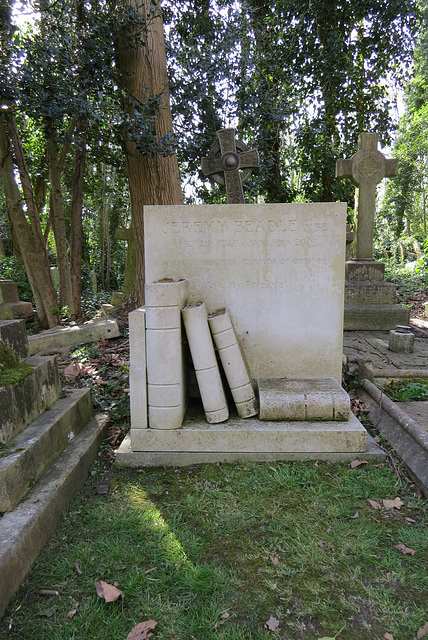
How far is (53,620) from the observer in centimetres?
156

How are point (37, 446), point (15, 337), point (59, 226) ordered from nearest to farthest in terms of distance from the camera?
point (37, 446) < point (15, 337) < point (59, 226)

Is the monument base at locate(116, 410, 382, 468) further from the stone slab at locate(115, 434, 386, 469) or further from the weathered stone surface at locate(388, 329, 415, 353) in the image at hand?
the weathered stone surface at locate(388, 329, 415, 353)

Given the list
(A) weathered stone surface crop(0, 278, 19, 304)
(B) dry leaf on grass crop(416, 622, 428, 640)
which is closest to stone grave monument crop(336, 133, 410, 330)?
(B) dry leaf on grass crop(416, 622, 428, 640)

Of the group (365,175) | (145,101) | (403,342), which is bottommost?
(403,342)

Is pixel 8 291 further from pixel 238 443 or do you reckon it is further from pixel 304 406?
pixel 304 406

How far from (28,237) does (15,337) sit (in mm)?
4763

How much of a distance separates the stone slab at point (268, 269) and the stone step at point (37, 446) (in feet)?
4.10

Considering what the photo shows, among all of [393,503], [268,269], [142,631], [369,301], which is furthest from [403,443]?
[369,301]

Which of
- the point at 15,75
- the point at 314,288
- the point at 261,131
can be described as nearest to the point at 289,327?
the point at 314,288

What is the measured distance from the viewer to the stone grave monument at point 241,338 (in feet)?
8.72

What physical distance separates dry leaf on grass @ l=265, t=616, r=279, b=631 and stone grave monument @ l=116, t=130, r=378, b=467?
118 cm

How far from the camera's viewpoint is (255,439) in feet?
8.79

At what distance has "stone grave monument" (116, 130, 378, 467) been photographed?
2.66m

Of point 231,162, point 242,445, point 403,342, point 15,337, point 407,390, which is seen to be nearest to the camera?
point 15,337
